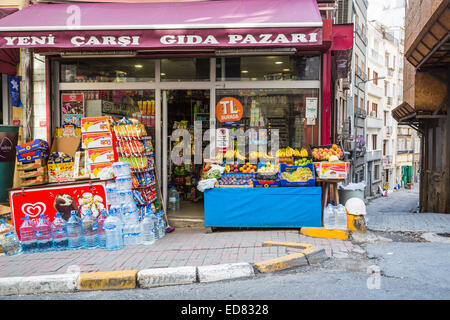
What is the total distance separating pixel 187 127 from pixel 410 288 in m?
6.24

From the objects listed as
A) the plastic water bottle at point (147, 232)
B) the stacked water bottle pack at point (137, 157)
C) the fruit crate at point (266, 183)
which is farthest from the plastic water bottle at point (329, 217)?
the stacked water bottle pack at point (137, 157)

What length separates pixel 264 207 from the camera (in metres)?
7.06

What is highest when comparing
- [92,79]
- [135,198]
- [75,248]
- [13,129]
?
[92,79]

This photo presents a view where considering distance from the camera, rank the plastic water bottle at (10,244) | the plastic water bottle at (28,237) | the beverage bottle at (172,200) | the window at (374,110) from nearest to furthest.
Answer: the plastic water bottle at (10,244), the plastic water bottle at (28,237), the beverage bottle at (172,200), the window at (374,110)

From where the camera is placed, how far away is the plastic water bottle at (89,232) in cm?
638

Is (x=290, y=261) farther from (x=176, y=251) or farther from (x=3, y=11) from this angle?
(x=3, y=11)

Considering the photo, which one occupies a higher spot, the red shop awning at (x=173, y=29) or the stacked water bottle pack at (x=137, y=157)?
the red shop awning at (x=173, y=29)

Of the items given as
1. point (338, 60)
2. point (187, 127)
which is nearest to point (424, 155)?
point (338, 60)

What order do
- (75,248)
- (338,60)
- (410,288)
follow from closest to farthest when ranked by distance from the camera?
(410,288) < (75,248) < (338,60)

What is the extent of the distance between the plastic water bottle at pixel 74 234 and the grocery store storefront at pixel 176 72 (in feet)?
7.37

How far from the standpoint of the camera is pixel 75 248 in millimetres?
6359

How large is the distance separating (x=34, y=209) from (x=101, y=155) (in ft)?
4.81

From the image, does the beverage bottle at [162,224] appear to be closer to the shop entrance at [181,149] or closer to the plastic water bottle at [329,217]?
the shop entrance at [181,149]

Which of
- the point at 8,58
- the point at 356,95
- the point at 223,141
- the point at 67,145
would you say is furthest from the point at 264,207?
the point at 356,95
